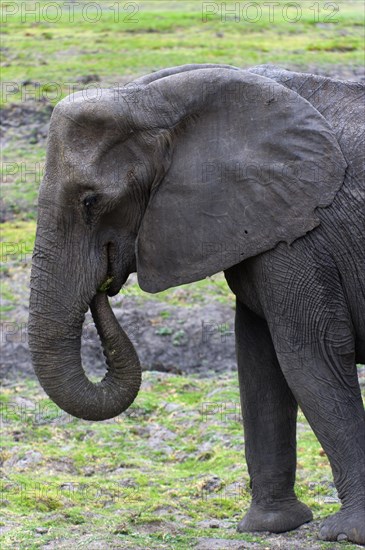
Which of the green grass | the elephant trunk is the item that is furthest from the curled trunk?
the green grass

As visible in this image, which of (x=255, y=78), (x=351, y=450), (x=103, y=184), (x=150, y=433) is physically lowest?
(x=150, y=433)

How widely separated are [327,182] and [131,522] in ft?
9.37

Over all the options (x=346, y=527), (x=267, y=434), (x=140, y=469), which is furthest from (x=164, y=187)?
(x=140, y=469)

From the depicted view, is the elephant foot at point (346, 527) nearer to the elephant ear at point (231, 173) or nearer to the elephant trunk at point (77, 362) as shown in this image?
the elephant trunk at point (77, 362)

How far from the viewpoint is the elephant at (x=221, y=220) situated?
8281 millimetres

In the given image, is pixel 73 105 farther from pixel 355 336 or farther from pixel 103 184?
pixel 355 336

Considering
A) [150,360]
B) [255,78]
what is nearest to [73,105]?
[255,78]

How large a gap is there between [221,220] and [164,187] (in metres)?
0.41

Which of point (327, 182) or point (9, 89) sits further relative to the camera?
point (9, 89)

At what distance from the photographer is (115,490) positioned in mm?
10969

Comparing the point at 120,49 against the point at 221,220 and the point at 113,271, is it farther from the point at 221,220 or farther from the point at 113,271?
the point at 221,220

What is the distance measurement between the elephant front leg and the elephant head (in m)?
1.08

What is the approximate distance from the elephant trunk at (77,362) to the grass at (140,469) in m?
0.98

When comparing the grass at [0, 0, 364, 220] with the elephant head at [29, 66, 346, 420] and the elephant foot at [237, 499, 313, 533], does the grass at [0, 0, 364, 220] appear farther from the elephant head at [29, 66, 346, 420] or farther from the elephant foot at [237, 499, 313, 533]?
the elephant head at [29, 66, 346, 420]
